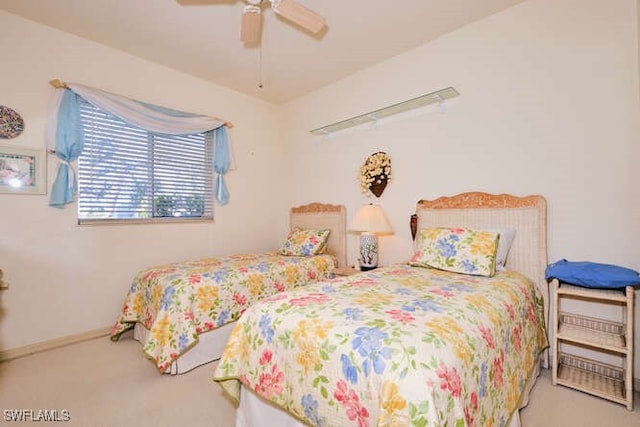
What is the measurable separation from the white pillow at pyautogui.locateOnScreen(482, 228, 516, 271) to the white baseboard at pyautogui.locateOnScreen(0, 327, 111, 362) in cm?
344

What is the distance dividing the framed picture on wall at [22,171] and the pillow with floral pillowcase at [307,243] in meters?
2.26

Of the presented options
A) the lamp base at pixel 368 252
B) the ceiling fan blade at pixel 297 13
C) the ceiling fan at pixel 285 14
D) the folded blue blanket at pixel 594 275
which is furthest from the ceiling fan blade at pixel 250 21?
the folded blue blanket at pixel 594 275

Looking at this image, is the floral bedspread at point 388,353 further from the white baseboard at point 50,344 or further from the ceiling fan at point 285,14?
the white baseboard at point 50,344

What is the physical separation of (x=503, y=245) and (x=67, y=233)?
11.8 ft

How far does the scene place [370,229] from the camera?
9.20 feet

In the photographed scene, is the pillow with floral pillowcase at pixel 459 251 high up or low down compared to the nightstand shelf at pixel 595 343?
up

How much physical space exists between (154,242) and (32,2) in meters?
2.12

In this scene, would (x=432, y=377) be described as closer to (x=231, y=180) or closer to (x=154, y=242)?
(x=154, y=242)

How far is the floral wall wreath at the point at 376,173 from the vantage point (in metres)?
3.02

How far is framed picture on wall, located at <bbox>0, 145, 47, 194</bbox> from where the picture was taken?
235 centimetres

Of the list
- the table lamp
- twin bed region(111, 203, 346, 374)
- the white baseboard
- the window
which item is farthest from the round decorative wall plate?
the table lamp

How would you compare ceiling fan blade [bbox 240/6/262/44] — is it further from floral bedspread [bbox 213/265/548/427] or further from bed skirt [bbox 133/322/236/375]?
bed skirt [bbox 133/322/236/375]

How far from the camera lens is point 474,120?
2467mm

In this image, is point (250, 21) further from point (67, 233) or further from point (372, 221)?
point (67, 233)
